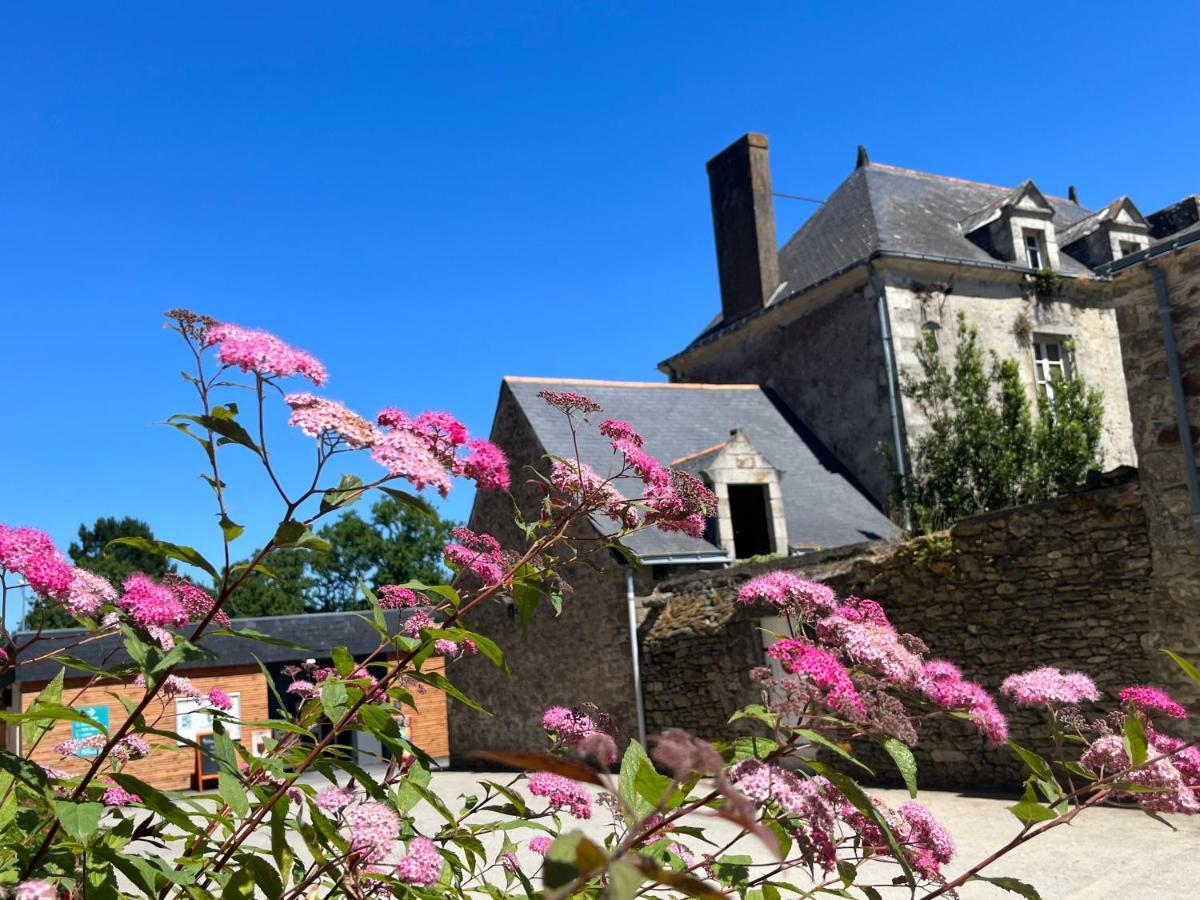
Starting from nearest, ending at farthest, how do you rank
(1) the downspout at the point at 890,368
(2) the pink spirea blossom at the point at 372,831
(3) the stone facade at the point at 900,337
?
(2) the pink spirea blossom at the point at 372,831 → (1) the downspout at the point at 890,368 → (3) the stone facade at the point at 900,337

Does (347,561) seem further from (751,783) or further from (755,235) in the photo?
(751,783)

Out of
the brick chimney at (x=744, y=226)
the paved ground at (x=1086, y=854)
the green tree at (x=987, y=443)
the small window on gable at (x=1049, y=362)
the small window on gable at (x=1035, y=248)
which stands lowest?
the paved ground at (x=1086, y=854)

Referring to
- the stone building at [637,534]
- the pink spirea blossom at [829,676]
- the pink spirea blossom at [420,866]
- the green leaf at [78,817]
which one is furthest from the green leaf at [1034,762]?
the stone building at [637,534]

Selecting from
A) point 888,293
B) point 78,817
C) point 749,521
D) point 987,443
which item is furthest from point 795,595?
point 888,293

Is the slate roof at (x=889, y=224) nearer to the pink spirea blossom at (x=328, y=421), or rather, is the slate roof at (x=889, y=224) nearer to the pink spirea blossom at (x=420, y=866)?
the pink spirea blossom at (x=328, y=421)

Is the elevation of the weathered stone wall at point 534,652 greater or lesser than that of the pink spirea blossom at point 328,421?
lesser

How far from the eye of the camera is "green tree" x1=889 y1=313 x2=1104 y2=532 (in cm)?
1302

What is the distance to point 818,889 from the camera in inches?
64.7

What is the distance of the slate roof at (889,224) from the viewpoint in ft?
50.4

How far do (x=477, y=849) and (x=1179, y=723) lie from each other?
7.30 metres

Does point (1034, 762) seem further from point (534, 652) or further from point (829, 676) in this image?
point (534, 652)

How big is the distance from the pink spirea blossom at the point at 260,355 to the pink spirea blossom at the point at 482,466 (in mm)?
362

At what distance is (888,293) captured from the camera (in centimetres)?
1438

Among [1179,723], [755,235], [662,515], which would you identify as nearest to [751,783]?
[662,515]
